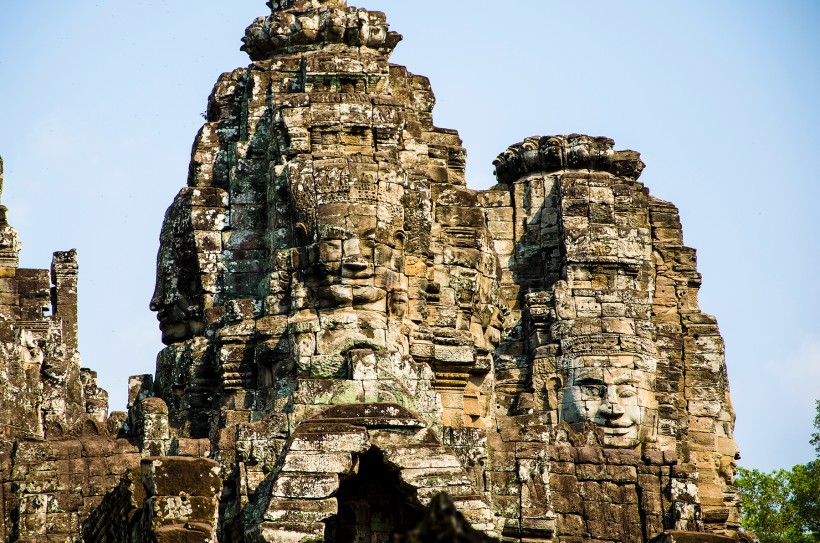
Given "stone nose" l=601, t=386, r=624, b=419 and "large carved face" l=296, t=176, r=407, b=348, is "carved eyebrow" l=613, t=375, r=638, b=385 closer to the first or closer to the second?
"stone nose" l=601, t=386, r=624, b=419

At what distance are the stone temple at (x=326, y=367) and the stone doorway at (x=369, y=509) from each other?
0.03 m

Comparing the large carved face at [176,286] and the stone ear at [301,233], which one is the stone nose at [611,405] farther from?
the stone ear at [301,233]

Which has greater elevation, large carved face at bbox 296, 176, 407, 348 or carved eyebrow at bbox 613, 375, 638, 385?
large carved face at bbox 296, 176, 407, 348

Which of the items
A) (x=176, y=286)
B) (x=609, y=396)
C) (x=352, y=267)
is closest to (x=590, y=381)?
(x=609, y=396)

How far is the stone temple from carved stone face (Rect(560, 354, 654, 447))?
0.14ft

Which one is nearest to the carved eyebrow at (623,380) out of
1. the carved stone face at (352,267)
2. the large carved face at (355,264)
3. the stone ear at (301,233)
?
the large carved face at (355,264)

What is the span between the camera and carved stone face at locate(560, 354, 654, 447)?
43.9 metres

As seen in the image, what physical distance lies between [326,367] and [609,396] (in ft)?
35.3

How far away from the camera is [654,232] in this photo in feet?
159

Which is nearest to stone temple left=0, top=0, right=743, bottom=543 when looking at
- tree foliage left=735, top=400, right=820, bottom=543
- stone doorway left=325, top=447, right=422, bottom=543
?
stone doorway left=325, top=447, right=422, bottom=543

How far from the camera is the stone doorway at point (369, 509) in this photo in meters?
32.8

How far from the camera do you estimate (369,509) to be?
33000mm

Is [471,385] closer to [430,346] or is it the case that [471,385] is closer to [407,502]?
[430,346]

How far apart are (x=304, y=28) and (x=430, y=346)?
5.78 metres
